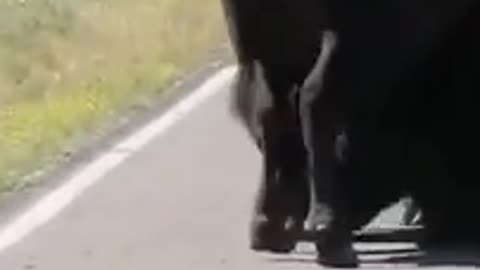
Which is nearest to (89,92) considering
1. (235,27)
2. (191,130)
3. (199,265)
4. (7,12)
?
(191,130)

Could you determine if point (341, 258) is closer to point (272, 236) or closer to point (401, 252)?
point (401, 252)

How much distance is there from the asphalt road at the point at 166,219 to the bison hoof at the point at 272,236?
0.05 meters

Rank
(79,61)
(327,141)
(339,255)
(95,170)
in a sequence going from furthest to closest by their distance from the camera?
(79,61) → (95,170) → (339,255) → (327,141)

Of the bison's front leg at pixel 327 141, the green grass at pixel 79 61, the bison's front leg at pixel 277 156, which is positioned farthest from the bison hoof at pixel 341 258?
the green grass at pixel 79 61

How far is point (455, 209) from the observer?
7.30 meters

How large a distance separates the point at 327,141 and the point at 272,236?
2.13 ft

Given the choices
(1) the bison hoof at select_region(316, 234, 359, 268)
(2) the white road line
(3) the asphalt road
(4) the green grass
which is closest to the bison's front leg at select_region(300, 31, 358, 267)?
(1) the bison hoof at select_region(316, 234, 359, 268)

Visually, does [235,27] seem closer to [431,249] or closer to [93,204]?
[431,249]

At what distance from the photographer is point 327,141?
23.7 ft

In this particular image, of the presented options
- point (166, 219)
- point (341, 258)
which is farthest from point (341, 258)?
point (166, 219)

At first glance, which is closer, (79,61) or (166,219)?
(166,219)

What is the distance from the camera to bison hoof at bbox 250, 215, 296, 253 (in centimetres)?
762

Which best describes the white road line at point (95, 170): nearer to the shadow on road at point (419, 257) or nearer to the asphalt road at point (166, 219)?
the asphalt road at point (166, 219)

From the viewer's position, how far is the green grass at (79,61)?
12.6 meters
